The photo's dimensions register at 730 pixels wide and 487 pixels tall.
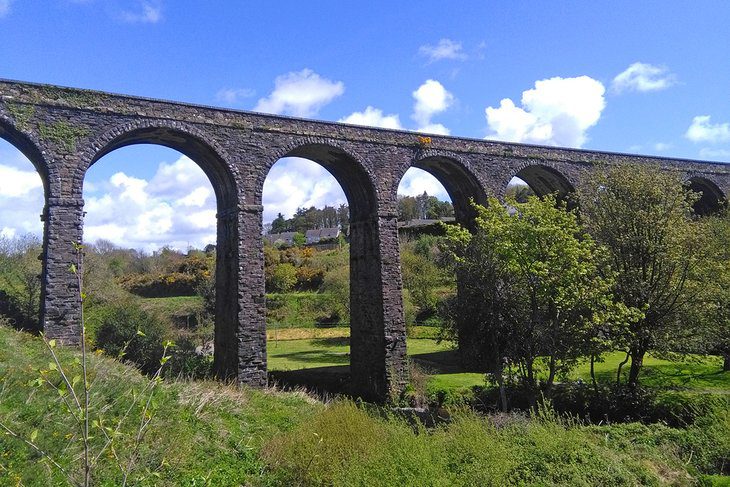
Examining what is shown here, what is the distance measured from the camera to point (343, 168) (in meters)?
18.7

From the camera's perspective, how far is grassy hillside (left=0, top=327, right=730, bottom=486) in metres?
6.57

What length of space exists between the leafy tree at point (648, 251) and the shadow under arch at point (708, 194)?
1162 centimetres

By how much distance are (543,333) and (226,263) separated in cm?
973

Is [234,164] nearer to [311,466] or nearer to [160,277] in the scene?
[311,466]

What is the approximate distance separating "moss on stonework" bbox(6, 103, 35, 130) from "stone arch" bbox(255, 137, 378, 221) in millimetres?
6211

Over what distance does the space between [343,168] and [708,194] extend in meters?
19.0

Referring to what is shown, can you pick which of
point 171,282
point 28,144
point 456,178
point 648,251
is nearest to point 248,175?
point 28,144

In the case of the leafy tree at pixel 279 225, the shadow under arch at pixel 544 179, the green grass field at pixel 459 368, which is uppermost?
the leafy tree at pixel 279 225

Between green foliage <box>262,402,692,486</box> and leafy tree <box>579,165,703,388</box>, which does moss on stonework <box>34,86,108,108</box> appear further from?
leafy tree <box>579,165,703,388</box>

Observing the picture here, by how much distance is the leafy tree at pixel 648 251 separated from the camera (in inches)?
548

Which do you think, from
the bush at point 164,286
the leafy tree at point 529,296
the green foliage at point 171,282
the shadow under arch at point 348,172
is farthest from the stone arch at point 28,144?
the bush at point 164,286

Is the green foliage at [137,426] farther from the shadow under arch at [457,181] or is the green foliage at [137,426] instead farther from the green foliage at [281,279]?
the green foliage at [281,279]

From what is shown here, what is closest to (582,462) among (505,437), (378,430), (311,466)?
(505,437)

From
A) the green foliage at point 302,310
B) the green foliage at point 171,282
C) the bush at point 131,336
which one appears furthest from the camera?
the green foliage at point 171,282
